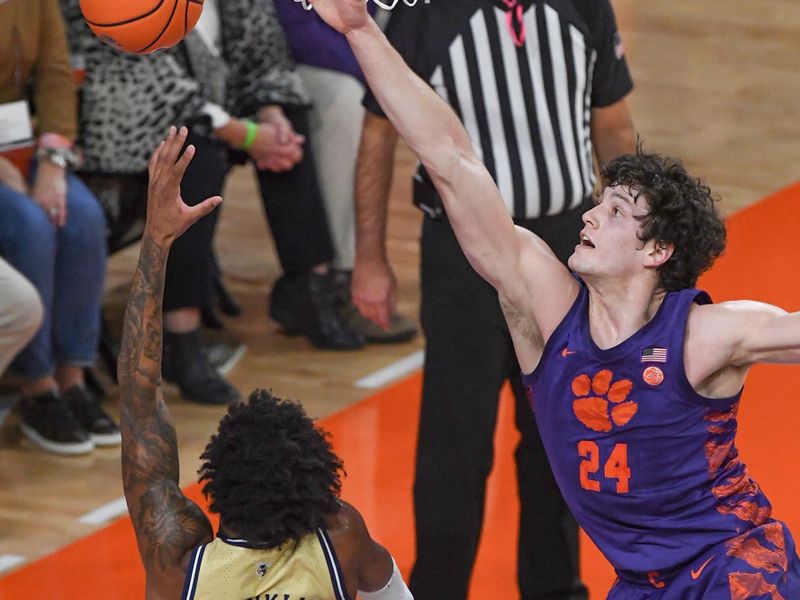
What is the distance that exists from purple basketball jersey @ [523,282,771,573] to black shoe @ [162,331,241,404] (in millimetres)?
2800

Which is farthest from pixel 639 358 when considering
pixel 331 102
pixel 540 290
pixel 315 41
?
pixel 315 41

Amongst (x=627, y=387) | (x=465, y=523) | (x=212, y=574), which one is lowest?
(x=465, y=523)

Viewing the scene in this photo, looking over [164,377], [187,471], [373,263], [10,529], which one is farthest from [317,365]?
[373,263]

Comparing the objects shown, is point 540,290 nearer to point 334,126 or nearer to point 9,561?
point 9,561

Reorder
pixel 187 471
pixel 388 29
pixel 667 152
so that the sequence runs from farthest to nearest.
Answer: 1. pixel 667 152
2. pixel 187 471
3. pixel 388 29

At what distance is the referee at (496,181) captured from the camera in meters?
4.03

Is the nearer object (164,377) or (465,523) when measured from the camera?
(465,523)

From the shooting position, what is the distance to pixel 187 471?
17.7ft

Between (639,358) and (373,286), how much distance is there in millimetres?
1225

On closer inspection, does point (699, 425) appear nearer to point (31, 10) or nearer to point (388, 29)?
point (388, 29)

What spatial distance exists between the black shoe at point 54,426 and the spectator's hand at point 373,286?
1626mm

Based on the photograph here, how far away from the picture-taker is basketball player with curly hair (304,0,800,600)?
3135 mm

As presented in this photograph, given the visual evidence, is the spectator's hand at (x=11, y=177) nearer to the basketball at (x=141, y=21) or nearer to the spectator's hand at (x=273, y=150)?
the spectator's hand at (x=273, y=150)

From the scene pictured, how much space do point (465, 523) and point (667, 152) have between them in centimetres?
→ 490
